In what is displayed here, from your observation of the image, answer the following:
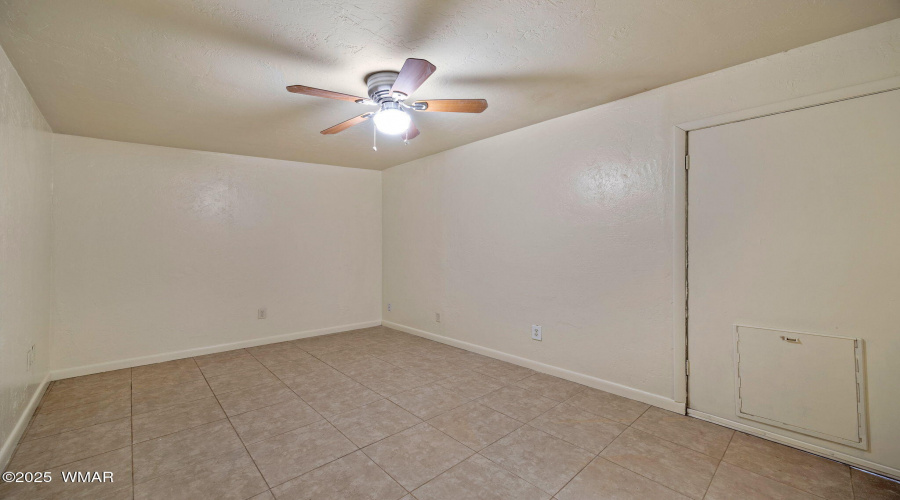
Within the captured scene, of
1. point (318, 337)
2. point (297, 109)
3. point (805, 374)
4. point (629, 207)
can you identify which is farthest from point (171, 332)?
point (805, 374)

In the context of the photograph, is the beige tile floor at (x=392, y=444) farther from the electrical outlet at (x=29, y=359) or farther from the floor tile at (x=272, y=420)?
the electrical outlet at (x=29, y=359)

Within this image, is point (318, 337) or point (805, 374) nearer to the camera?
point (805, 374)

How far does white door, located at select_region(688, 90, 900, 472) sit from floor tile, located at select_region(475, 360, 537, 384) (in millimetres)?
1242

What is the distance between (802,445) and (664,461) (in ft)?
2.66

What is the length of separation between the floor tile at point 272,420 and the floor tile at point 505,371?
57.3 inches

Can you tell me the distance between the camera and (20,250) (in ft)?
7.34

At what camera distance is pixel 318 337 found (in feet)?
14.8

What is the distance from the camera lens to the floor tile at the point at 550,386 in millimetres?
2754

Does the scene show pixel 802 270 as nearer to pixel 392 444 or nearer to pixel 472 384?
pixel 472 384

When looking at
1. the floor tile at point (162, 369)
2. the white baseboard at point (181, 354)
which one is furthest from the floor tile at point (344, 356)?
the floor tile at point (162, 369)

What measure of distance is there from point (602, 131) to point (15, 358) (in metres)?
4.10

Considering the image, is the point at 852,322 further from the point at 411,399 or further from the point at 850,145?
the point at 411,399

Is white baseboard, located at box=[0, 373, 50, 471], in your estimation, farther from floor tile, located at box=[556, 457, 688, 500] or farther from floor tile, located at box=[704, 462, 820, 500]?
floor tile, located at box=[704, 462, 820, 500]

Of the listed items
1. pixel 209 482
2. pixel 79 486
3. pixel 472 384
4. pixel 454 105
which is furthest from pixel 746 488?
pixel 79 486
